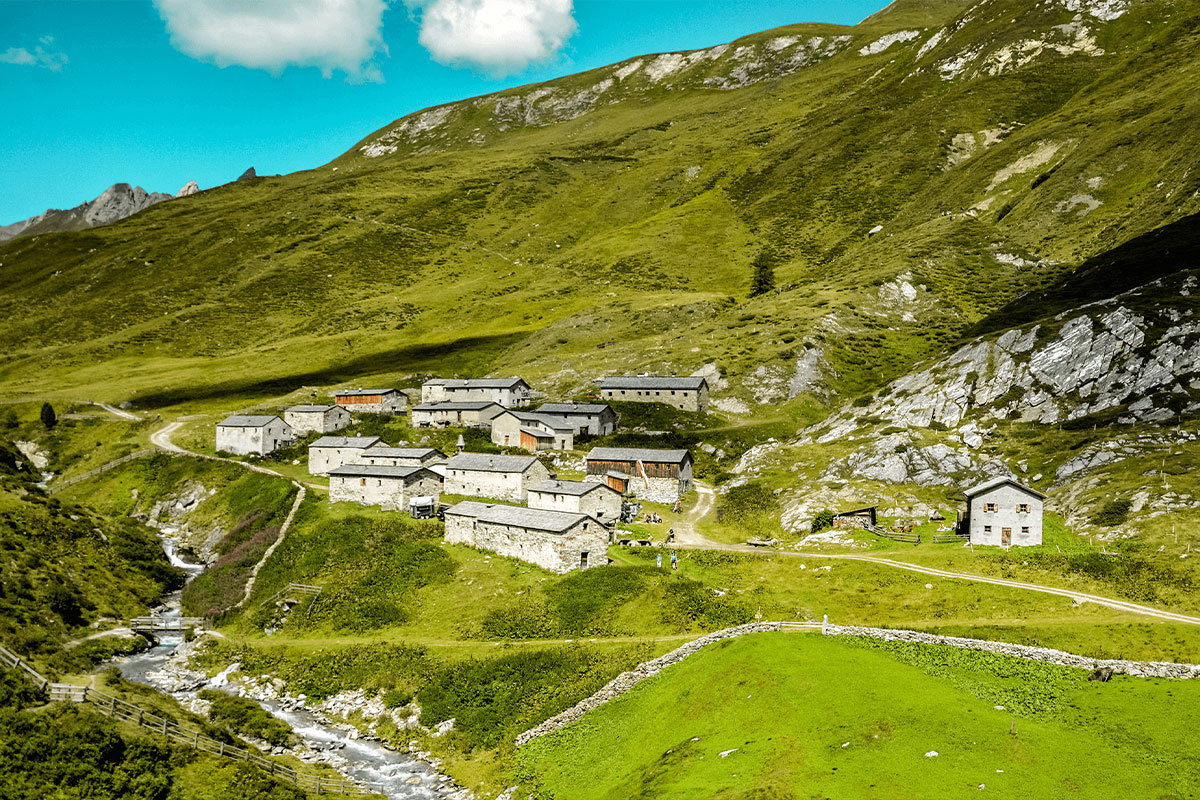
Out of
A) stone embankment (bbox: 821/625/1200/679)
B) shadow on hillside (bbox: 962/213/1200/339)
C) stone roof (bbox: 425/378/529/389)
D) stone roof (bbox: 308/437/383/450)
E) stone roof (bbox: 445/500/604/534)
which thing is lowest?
stone embankment (bbox: 821/625/1200/679)

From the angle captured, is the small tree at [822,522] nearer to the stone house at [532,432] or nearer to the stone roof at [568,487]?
the stone roof at [568,487]

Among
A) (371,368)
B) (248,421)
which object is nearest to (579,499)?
(248,421)

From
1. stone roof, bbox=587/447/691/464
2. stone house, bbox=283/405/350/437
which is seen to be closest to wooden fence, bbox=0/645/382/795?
stone roof, bbox=587/447/691/464

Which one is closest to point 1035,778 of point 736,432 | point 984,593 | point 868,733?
point 868,733

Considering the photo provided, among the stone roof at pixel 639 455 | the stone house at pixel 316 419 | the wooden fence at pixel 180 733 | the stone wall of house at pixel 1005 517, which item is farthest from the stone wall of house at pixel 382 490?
the stone wall of house at pixel 1005 517

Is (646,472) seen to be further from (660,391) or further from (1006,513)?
(1006,513)

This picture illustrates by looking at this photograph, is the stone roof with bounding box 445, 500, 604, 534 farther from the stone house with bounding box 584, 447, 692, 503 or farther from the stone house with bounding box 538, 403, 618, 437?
the stone house with bounding box 538, 403, 618, 437
